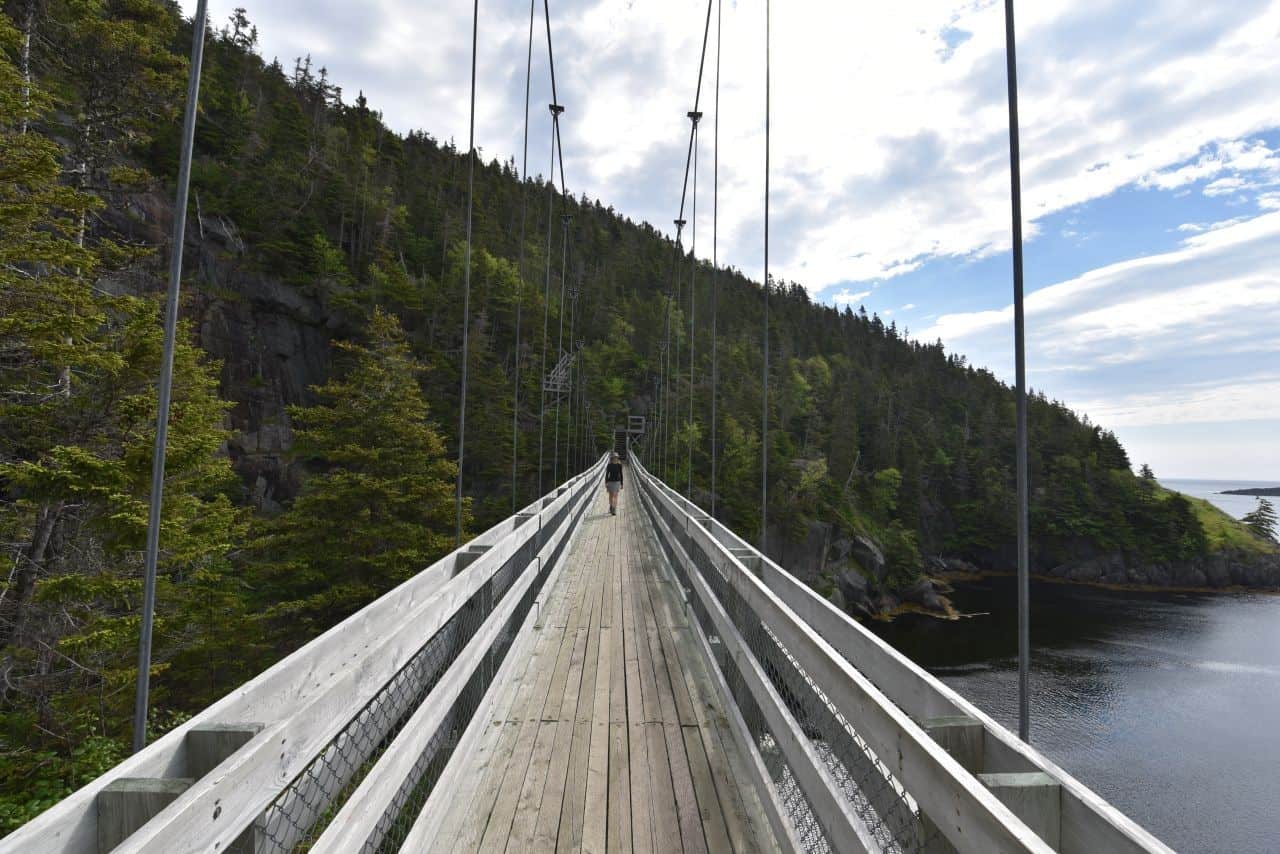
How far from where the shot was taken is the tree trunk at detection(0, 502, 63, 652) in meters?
10.1

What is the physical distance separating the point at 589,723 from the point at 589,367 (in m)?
64.8

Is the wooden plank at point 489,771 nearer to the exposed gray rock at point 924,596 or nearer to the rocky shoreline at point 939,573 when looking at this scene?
the rocky shoreline at point 939,573

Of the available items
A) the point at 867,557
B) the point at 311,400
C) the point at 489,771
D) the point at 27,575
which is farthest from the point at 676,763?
the point at 867,557

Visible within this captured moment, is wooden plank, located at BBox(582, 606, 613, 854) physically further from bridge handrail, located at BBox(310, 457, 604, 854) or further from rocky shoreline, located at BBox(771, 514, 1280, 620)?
rocky shoreline, located at BBox(771, 514, 1280, 620)

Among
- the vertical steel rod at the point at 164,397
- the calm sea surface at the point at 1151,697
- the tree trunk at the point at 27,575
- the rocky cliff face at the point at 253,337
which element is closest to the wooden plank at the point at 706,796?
the vertical steel rod at the point at 164,397

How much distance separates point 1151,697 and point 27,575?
42509mm

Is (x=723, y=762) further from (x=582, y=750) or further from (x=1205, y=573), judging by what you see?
(x=1205, y=573)

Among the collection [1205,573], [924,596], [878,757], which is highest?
[878,757]

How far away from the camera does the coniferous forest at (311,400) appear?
9.87 metres

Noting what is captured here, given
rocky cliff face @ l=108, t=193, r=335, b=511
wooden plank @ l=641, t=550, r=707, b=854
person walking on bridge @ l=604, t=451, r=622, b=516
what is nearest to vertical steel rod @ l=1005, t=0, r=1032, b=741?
wooden plank @ l=641, t=550, r=707, b=854

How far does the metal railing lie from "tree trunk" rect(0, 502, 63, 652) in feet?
41.6

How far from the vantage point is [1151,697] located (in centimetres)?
2928

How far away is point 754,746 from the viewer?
2.71m

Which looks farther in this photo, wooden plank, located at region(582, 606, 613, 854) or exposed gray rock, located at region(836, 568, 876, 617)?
exposed gray rock, located at region(836, 568, 876, 617)
